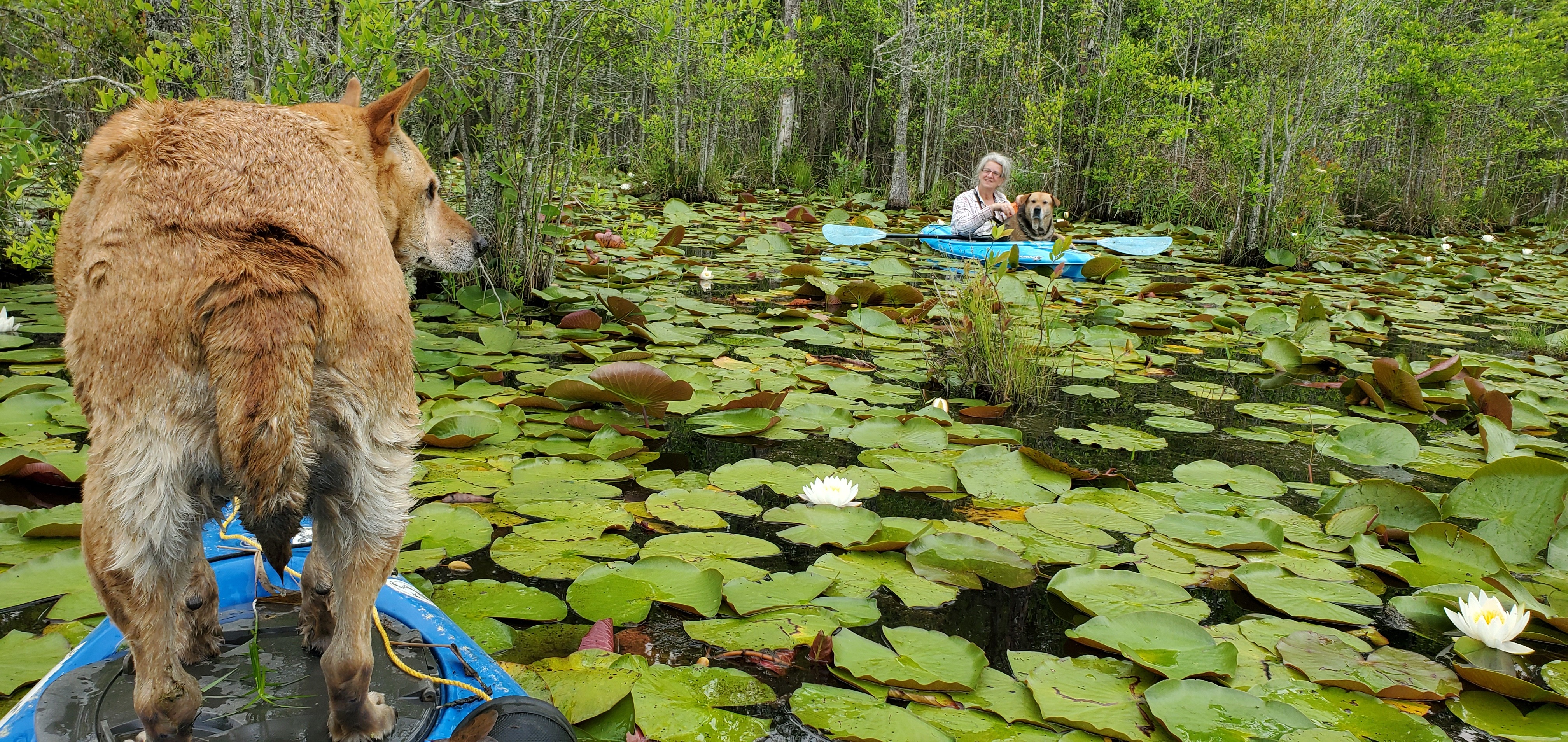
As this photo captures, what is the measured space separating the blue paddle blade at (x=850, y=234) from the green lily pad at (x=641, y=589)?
5.89 meters

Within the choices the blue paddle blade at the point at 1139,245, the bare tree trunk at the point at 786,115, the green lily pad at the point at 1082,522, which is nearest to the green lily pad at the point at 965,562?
the green lily pad at the point at 1082,522

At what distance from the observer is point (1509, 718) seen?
1862 mm

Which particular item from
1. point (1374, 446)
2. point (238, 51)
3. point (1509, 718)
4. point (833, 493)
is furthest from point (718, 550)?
point (238, 51)

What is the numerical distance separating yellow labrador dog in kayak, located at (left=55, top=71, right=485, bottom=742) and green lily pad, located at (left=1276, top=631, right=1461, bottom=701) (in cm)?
188

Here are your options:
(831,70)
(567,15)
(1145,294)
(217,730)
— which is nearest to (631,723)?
(217,730)

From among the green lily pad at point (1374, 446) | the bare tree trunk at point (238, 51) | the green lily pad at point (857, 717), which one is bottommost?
the green lily pad at point (857, 717)

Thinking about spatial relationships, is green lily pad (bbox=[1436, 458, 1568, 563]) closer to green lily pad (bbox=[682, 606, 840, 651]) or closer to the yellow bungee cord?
green lily pad (bbox=[682, 606, 840, 651])

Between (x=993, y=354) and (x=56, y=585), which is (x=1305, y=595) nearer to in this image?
(x=993, y=354)

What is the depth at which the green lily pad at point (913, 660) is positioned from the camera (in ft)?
6.14

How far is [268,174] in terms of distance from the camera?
1.44 meters

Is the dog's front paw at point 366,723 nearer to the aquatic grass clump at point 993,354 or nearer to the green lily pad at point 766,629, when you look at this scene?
the green lily pad at point 766,629

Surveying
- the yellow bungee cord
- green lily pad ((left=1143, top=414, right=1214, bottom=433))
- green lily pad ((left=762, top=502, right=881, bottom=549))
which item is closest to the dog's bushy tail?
the yellow bungee cord

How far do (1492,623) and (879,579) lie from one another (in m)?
1.38

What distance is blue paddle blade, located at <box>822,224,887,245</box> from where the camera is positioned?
26.1 ft
